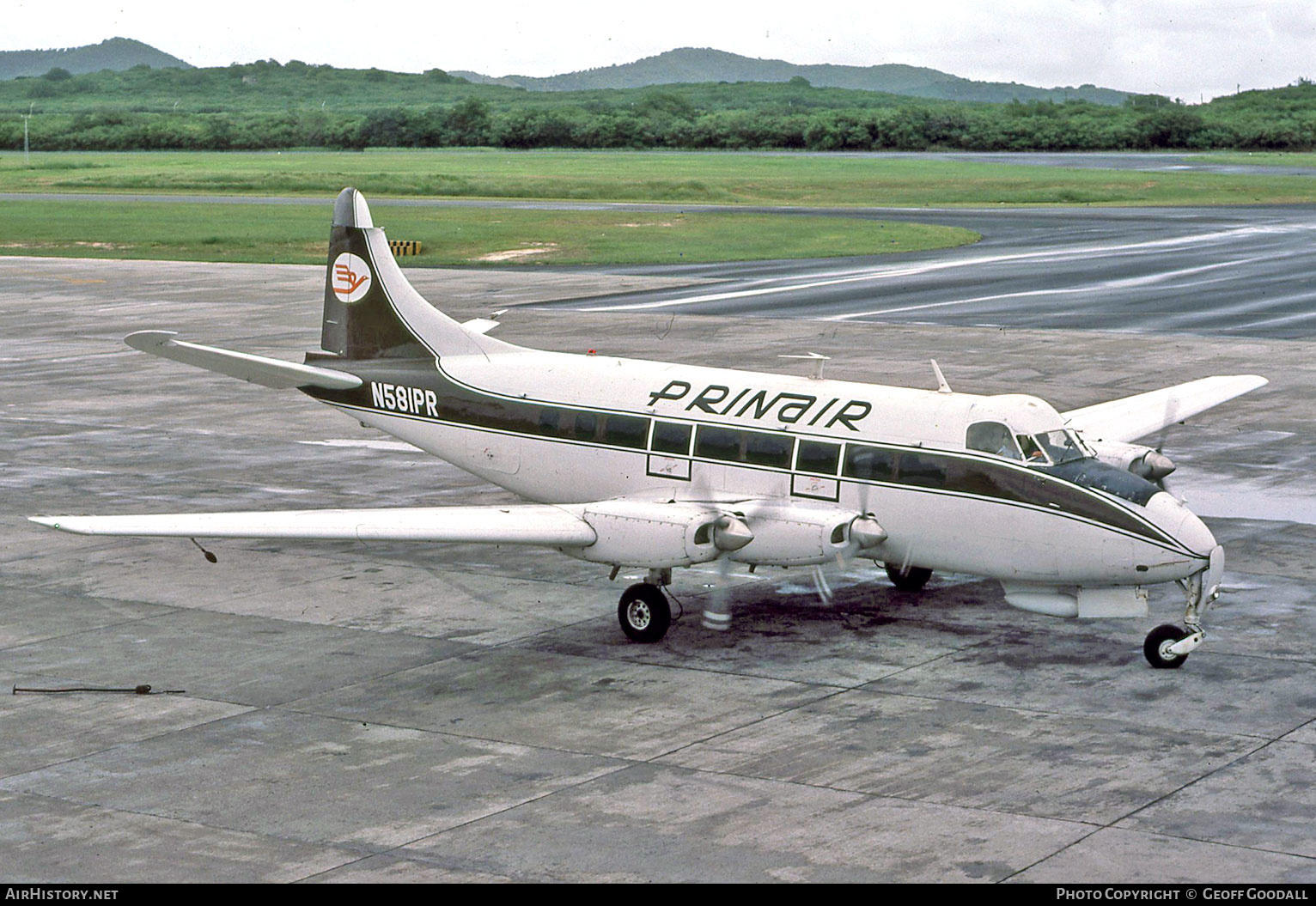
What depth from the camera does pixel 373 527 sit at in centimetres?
2070

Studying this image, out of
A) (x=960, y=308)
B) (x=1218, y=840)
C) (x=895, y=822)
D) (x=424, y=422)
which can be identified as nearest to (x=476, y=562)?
(x=424, y=422)

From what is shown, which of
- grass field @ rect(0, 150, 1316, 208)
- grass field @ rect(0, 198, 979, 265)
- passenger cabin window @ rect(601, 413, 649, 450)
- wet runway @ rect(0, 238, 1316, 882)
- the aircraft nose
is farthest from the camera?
grass field @ rect(0, 150, 1316, 208)

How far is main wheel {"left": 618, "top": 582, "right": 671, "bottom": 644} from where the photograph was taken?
21328 millimetres

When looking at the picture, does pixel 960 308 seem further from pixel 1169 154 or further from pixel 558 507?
pixel 1169 154

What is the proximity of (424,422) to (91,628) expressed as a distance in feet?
20.9

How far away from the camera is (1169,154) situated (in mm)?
176000

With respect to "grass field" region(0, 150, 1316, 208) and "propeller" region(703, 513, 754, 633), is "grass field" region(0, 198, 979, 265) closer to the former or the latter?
"grass field" region(0, 150, 1316, 208)

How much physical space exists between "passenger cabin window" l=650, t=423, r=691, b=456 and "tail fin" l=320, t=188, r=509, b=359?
4.36 m

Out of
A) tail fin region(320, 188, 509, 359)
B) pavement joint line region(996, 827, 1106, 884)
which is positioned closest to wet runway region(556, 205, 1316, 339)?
tail fin region(320, 188, 509, 359)

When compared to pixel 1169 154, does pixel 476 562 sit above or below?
below

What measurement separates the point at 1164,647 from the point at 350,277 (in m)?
15.4

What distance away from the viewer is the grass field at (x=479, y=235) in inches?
3285

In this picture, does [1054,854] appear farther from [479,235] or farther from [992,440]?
[479,235]

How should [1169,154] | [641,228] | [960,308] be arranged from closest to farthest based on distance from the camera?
1. [960,308]
2. [641,228]
3. [1169,154]
